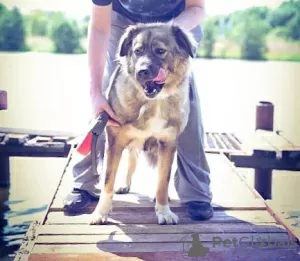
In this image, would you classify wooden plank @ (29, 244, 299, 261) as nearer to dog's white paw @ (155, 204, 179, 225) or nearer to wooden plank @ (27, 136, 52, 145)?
dog's white paw @ (155, 204, 179, 225)

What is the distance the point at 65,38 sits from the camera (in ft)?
5.73

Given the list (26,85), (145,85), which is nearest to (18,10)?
(26,85)

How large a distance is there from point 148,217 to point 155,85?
420 mm

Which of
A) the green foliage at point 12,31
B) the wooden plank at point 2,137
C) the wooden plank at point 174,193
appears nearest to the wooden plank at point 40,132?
the wooden plank at point 2,137

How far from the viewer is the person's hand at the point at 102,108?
5.05 feet

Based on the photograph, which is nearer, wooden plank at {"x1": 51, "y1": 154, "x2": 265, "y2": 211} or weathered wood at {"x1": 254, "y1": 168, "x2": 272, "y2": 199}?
wooden plank at {"x1": 51, "y1": 154, "x2": 265, "y2": 211}

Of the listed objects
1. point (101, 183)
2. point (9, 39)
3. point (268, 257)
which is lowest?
point (268, 257)

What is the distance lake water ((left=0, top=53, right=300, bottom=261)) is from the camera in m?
1.71

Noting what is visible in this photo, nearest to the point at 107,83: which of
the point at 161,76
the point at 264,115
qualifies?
the point at 161,76

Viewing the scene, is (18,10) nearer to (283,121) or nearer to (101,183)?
(101,183)

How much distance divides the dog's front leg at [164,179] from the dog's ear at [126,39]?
305mm

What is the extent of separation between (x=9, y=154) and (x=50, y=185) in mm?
189

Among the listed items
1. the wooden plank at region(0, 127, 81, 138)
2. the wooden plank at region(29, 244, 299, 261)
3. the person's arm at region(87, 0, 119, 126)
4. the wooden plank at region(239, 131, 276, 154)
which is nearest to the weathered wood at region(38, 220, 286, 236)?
the wooden plank at region(29, 244, 299, 261)

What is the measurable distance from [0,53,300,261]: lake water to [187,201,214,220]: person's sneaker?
30 centimetres
